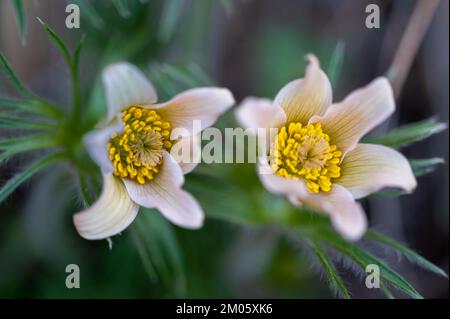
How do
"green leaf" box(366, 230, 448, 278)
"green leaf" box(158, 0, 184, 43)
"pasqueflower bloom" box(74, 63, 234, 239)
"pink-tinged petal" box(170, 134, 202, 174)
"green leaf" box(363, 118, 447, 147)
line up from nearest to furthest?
"pasqueflower bloom" box(74, 63, 234, 239) < "pink-tinged petal" box(170, 134, 202, 174) < "green leaf" box(366, 230, 448, 278) < "green leaf" box(363, 118, 447, 147) < "green leaf" box(158, 0, 184, 43)

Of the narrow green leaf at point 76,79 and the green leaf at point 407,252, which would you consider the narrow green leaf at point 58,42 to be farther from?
the green leaf at point 407,252

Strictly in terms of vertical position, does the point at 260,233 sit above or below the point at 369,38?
below

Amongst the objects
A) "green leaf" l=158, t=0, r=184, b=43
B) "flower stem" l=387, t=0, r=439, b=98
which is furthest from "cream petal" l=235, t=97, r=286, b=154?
"flower stem" l=387, t=0, r=439, b=98

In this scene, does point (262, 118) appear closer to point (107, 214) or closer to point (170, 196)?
point (170, 196)

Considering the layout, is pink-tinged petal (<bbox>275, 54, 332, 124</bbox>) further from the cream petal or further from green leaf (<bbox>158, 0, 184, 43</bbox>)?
green leaf (<bbox>158, 0, 184, 43</bbox>)
